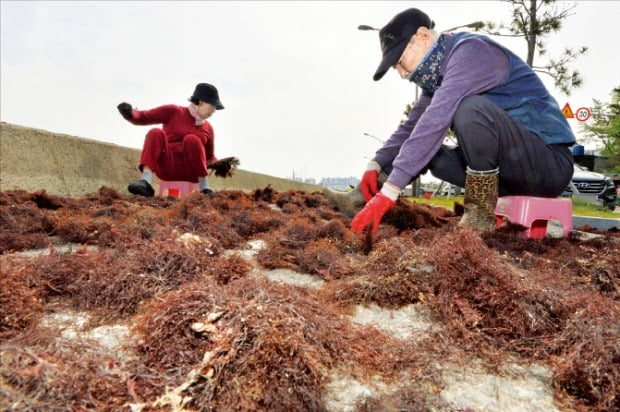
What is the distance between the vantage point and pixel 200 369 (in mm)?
928

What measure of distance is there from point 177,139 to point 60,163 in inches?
61.1

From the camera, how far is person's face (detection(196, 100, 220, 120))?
238 inches

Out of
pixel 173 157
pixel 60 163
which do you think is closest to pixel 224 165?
pixel 173 157

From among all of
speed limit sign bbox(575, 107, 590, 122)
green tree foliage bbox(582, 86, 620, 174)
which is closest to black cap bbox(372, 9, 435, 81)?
speed limit sign bbox(575, 107, 590, 122)

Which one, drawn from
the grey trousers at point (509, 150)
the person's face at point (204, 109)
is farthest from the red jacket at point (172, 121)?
the grey trousers at point (509, 150)

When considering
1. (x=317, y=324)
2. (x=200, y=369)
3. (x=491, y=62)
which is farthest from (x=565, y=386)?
(x=491, y=62)

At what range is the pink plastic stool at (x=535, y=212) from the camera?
10.3 feet

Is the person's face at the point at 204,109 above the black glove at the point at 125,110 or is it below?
above

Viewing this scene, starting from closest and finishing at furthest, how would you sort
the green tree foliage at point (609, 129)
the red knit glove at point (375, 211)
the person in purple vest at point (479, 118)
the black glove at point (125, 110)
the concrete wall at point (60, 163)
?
1. the red knit glove at point (375, 211)
2. the person in purple vest at point (479, 118)
3. the concrete wall at point (60, 163)
4. the black glove at point (125, 110)
5. the green tree foliage at point (609, 129)

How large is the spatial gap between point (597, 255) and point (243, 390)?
2.37 metres

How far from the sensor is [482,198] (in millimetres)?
2986

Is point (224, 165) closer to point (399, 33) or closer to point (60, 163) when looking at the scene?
point (60, 163)

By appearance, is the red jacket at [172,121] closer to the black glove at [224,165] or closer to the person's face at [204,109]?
the person's face at [204,109]

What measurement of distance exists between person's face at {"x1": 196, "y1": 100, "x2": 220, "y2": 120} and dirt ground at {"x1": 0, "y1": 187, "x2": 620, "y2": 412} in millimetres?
4234
